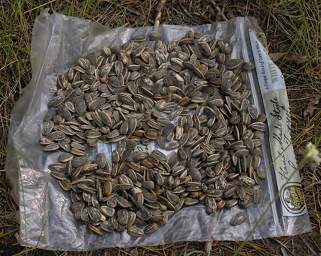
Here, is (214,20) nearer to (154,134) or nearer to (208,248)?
(154,134)

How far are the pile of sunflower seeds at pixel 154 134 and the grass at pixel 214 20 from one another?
0.18 meters

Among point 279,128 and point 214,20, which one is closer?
point 279,128

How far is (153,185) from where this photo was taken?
7.00ft

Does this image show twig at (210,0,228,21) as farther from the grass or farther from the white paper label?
the white paper label

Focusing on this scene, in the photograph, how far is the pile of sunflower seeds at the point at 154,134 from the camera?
214 centimetres

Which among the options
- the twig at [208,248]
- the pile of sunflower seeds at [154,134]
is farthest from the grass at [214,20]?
the pile of sunflower seeds at [154,134]

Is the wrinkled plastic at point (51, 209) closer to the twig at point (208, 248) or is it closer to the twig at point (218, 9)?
the twig at point (208, 248)

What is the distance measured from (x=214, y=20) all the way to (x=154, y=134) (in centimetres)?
74

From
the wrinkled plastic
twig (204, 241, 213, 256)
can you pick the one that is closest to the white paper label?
the wrinkled plastic

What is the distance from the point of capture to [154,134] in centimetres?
223

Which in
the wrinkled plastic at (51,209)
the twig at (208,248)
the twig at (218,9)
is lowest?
the twig at (208,248)

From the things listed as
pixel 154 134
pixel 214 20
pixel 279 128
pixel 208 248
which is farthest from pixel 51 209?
pixel 214 20

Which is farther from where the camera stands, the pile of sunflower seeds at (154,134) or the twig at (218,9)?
the twig at (218,9)

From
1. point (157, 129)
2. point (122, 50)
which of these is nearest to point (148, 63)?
point (122, 50)
